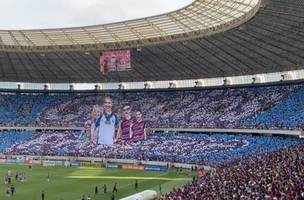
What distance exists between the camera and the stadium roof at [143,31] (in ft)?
201

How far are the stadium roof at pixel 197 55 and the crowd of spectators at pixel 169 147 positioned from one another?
11091 millimetres

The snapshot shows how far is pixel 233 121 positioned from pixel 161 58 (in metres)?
15.3

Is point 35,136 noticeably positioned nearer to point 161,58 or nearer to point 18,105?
point 18,105

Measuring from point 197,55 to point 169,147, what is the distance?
14467mm

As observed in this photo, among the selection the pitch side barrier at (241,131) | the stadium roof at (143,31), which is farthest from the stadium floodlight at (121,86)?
the pitch side barrier at (241,131)

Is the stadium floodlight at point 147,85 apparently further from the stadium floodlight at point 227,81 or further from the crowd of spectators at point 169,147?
the crowd of spectators at point 169,147

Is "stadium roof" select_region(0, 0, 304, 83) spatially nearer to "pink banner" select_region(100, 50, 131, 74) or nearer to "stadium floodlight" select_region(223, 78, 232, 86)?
"stadium floodlight" select_region(223, 78, 232, 86)

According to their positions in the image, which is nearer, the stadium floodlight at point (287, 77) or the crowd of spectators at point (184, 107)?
the crowd of spectators at point (184, 107)

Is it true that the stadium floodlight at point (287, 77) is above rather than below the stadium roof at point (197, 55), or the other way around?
below

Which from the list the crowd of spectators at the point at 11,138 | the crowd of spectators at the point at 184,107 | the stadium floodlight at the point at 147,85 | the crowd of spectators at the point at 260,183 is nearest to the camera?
the crowd of spectators at the point at 260,183

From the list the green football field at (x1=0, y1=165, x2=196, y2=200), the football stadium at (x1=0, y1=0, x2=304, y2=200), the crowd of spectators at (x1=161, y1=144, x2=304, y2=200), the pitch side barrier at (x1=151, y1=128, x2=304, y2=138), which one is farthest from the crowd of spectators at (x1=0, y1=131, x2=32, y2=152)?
the crowd of spectators at (x1=161, y1=144, x2=304, y2=200)

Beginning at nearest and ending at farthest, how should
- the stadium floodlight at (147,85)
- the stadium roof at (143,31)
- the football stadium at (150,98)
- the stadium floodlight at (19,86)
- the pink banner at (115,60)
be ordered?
the football stadium at (150,98) → the stadium roof at (143,31) → the pink banner at (115,60) → the stadium floodlight at (147,85) → the stadium floodlight at (19,86)

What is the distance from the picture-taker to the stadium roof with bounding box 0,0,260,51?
61406 mm

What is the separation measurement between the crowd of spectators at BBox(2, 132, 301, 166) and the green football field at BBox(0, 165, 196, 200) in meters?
4.83
